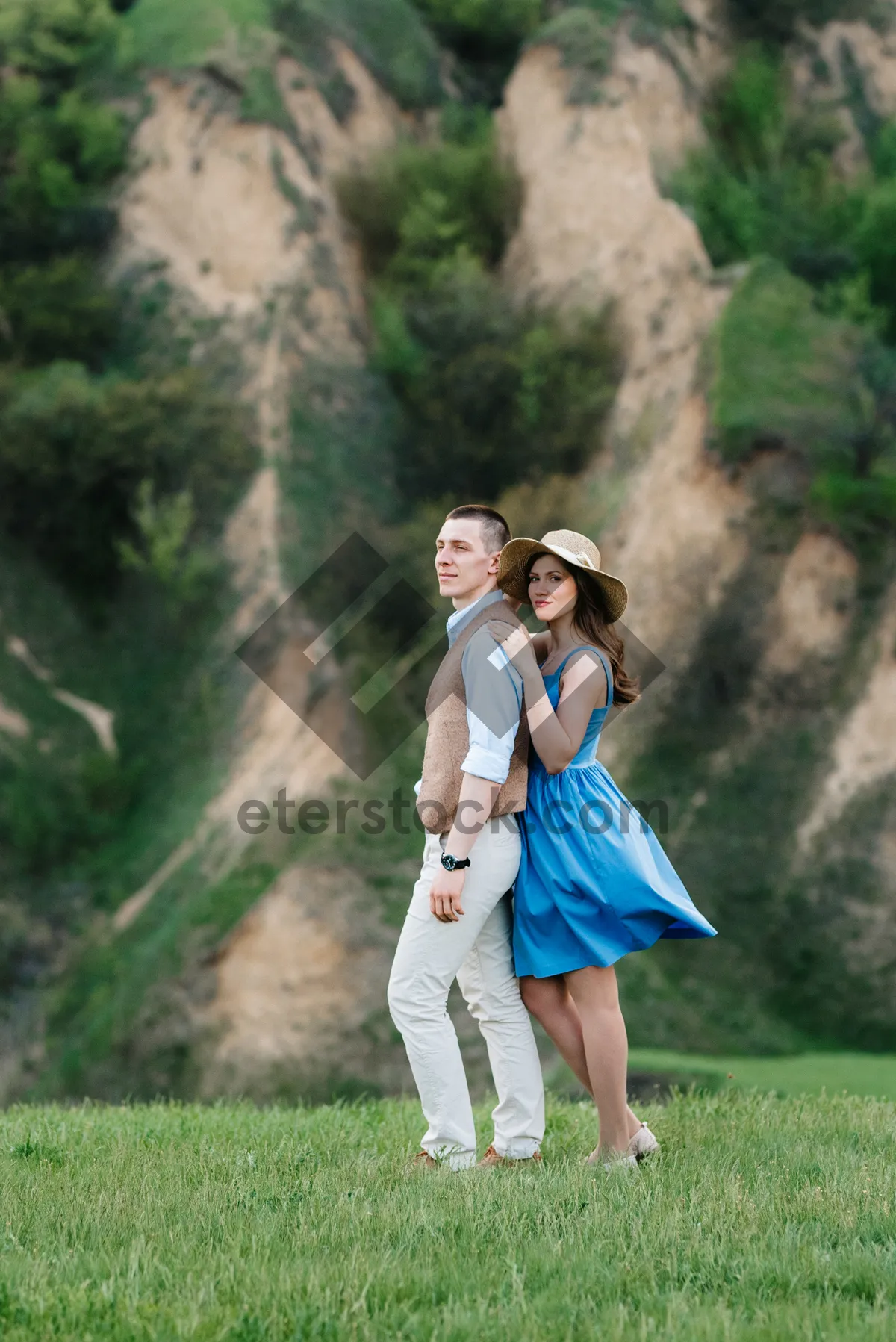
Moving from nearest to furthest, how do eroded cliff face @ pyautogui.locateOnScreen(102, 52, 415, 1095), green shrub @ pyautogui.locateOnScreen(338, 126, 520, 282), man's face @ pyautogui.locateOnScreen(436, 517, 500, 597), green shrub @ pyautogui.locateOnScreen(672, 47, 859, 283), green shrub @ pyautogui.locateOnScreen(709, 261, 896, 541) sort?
man's face @ pyautogui.locateOnScreen(436, 517, 500, 597) → eroded cliff face @ pyautogui.locateOnScreen(102, 52, 415, 1095) → green shrub @ pyautogui.locateOnScreen(709, 261, 896, 541) → green shrub @ pyautogui.locateOnScreen(338, 126, 520, 282) → green shrub @ pyautogui.locateOnScreen(672, 47, 859, 283)

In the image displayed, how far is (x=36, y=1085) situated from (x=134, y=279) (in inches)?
448

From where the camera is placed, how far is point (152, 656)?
18.2 metres

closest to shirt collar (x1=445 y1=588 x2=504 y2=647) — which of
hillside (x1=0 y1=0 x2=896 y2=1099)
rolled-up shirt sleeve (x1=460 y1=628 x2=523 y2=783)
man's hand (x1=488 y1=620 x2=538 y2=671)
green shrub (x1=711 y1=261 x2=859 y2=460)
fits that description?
man's hand (x1=488 y1=620 x2=538 y2=671)

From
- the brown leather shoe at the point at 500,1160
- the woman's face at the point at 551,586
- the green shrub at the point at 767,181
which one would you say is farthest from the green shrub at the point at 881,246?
the brown leather shoe at the point at 500,1160

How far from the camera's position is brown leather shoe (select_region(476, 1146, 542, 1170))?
185 inches

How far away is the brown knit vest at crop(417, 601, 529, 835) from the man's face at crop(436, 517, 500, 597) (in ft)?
0.64

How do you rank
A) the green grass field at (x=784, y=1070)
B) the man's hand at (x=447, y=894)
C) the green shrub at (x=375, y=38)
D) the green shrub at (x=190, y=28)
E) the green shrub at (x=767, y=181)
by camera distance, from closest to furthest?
the man's hand at (x=447, y=894) → the green grass field at (x=784, y=1070) → the green shrub at (x=767, y=181) → the green shrub at (x=190, y=28) → the green shrub at (x=375, y=38)

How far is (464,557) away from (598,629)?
0.59 m

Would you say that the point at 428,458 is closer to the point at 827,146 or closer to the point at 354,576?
the point at 354,576

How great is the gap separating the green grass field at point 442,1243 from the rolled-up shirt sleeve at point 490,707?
53.4 inches

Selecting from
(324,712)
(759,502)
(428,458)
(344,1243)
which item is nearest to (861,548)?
(759,502)

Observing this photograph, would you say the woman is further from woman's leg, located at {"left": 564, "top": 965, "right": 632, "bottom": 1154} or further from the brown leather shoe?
the brown leather shoe

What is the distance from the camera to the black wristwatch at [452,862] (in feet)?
15.3

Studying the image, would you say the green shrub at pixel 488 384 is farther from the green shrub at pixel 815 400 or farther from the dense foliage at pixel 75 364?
the dense foliage at pixel 75 364
